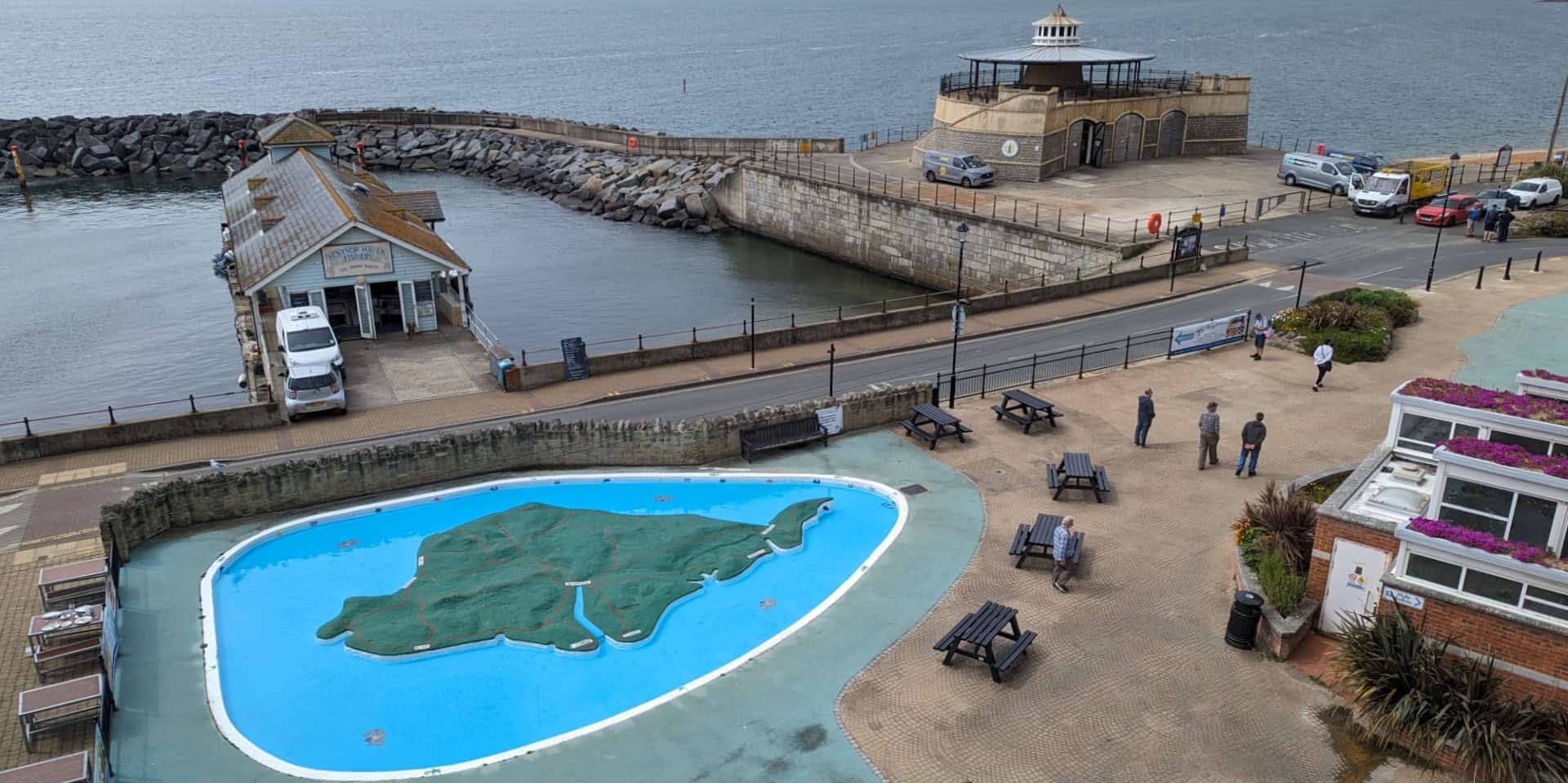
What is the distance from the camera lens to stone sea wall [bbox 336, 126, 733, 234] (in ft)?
205

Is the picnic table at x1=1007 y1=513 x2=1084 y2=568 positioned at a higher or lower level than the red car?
lower

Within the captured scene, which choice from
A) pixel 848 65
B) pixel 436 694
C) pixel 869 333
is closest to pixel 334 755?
pixel 436 694

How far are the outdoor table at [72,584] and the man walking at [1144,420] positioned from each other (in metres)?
20.4

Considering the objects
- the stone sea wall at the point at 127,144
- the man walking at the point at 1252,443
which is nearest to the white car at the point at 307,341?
the man walking at the point at 1252,443

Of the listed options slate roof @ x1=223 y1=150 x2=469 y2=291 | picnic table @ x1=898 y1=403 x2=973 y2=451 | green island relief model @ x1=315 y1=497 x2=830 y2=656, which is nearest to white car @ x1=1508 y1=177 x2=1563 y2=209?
picnic table @ x1=898 y1=403 x2=973 y2=451

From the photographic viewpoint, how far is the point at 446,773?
549 inches

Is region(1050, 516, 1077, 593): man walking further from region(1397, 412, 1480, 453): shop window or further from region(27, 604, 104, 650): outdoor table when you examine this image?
region(27, 604, 104, 650): outdoor table

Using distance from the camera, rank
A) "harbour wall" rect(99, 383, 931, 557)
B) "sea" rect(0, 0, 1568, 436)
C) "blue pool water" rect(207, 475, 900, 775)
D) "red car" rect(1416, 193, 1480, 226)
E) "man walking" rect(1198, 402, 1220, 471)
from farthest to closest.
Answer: "sea" rect(0, 0, 1568, 436)
"red car" rect(1416, 193, 1480, 226)
"man walking" rect(1198, 402, 1220, 471)
"harbour wall" rect(99, 383, 931, 557)
"blue pool water" rect(207, 475, 900, 775)

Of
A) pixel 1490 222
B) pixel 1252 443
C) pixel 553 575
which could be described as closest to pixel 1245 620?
pixel 1252 443

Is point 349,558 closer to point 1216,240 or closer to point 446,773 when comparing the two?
point 446,773

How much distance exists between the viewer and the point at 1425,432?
666 inches

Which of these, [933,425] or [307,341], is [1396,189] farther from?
[307,341]

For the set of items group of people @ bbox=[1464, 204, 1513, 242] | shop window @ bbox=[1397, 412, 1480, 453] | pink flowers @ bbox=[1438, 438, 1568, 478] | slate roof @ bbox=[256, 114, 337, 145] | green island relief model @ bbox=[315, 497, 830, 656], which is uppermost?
slate roof @ bbox=[256, 114, 337, 145]

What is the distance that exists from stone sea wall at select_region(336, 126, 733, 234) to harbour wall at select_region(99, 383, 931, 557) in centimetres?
3828
